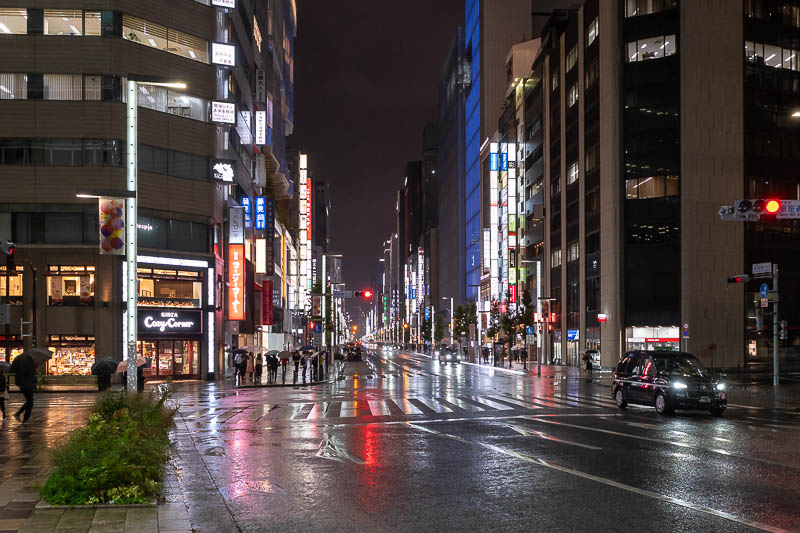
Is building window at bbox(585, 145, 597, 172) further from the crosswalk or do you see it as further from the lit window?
the lit window

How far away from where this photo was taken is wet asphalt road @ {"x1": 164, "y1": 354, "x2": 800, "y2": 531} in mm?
9906

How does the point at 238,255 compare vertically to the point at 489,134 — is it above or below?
below

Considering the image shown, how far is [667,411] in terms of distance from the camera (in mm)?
24141

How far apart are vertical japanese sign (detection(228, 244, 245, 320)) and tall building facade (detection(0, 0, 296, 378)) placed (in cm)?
239

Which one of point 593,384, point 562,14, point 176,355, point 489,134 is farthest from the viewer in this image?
point 489,134

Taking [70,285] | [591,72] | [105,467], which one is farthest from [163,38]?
[105,467]

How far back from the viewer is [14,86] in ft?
154

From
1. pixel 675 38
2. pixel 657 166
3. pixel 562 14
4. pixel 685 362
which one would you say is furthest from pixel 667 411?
pixel 562 14

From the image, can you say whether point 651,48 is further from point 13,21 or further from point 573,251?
point 13,21

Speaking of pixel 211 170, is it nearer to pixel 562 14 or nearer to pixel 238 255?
pixel 238 255

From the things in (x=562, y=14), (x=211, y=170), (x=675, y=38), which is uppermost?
(x=562, y=14)

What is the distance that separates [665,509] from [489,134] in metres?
138

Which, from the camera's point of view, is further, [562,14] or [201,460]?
[562,14]

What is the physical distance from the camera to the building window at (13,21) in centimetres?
4675
